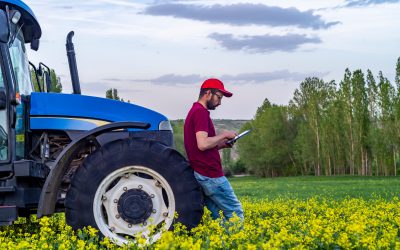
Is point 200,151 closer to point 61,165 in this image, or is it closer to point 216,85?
point 216,85

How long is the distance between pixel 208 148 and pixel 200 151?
28cm

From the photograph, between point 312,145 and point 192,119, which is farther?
point 312,145

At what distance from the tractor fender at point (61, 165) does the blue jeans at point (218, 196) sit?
1.22 metres


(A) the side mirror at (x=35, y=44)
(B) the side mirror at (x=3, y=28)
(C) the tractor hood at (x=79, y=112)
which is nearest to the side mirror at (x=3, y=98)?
(C) the tractor hood at (x=79, y=112)

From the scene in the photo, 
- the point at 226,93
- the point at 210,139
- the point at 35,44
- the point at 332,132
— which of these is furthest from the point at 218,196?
the point at 332,132

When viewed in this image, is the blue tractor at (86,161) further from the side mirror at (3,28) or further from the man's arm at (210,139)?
the man's arm at (210,139)

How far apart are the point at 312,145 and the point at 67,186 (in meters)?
82.0

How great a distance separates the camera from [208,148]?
860cm

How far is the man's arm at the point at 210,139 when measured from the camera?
8508mm

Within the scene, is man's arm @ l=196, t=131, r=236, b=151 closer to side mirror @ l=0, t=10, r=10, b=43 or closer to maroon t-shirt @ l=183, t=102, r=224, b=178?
maroon t-shirt @ l=183, t=102, r=224, b=178

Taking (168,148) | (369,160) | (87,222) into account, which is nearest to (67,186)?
(87,222)

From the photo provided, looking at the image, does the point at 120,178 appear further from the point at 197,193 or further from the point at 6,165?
the point at 6,165

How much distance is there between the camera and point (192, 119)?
883 cm

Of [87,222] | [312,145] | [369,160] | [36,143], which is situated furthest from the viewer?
[312,145]
